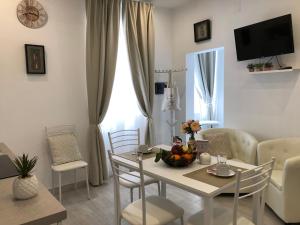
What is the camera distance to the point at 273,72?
3.24 m

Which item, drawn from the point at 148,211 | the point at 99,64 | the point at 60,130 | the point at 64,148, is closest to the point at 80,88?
the point at 99,64

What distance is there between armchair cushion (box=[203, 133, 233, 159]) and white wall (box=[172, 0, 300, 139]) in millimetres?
387

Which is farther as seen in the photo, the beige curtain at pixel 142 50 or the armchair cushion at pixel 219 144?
the beige curtain at pixel 142 50

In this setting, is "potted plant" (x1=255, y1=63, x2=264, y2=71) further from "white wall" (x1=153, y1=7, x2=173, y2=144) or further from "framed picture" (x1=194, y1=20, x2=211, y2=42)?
"white wall" (x1=153, y1=7, x2=173, y2=144)

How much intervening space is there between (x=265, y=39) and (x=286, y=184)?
178 centimetres

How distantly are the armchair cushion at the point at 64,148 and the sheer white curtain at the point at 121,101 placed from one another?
59 cm

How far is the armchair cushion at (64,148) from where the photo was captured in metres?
3.41

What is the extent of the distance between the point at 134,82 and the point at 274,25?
2196 mm

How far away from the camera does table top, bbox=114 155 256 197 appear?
1.76m

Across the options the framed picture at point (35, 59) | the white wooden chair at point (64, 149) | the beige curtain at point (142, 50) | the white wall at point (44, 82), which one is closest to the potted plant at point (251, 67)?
the beige curtain at point (142, 50)

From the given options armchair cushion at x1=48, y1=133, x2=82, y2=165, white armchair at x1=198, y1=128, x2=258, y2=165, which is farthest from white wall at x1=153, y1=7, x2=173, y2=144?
armchair cushion at x1=48, y1=133, x2=82, y2=165

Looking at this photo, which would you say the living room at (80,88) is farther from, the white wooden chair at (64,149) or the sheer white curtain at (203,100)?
the sheer white curtain at (203,100)

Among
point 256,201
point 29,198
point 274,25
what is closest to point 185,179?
point 256,201

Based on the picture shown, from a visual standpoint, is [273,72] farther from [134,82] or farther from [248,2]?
[134,82]
